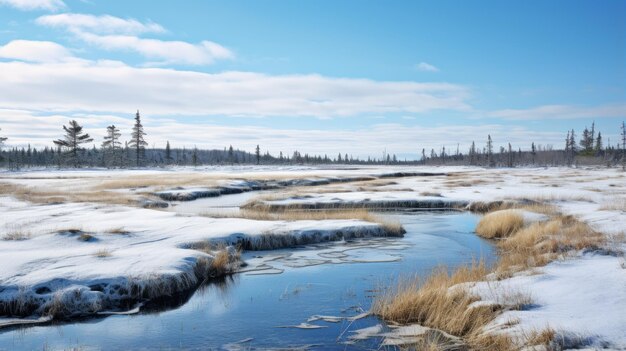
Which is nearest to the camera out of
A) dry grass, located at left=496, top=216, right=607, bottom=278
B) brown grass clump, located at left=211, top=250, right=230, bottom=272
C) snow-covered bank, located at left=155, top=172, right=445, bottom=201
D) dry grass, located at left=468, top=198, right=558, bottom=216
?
dry grass, located at left=496, top=216, right=607, bottom=278

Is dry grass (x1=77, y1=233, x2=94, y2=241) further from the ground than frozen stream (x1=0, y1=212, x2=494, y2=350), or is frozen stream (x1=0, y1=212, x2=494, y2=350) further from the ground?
dry grass (x1=77, y1=233, x2=94, y2=241)

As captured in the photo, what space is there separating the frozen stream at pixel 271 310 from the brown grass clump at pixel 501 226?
8.80 feet

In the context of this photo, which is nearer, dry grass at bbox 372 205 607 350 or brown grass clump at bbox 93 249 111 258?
dry grass at bbox 372 205 607 350

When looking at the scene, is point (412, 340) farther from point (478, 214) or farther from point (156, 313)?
point (478, 214)

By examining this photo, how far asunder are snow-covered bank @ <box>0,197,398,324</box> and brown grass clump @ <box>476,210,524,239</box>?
163 inches

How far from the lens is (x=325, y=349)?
303 inches

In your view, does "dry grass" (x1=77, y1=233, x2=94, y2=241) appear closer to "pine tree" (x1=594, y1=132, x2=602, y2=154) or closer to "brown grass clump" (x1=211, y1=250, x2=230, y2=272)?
"brown grass clump" (x1=211, y1=250, x2=230, y2=272)

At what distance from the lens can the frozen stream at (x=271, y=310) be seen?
808 centimetres

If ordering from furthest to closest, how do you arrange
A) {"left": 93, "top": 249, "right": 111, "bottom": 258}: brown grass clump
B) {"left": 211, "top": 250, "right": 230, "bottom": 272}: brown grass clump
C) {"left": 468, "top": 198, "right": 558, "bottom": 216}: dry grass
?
1. {"left": 468, "top": 198, "right": 558, "bottom": 216}: dry grass
2. {"left": 211, "top": 250, "right": 230, "bottom": 272}: brown grass clump
3. {"left": 93, "top": 249, "right": 111, "bottom": 258}: brown grass clump

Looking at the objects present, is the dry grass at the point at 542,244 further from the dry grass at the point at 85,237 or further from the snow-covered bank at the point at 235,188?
the snow-covered bank at the point at 235,188

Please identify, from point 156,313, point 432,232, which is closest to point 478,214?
point 432,232

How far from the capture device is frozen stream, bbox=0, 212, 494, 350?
808 centimetres

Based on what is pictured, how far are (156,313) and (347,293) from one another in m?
4.30

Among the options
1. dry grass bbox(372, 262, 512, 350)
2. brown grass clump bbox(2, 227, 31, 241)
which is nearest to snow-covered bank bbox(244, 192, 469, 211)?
brown grass clump bbox(2, 227, 31, 241)
